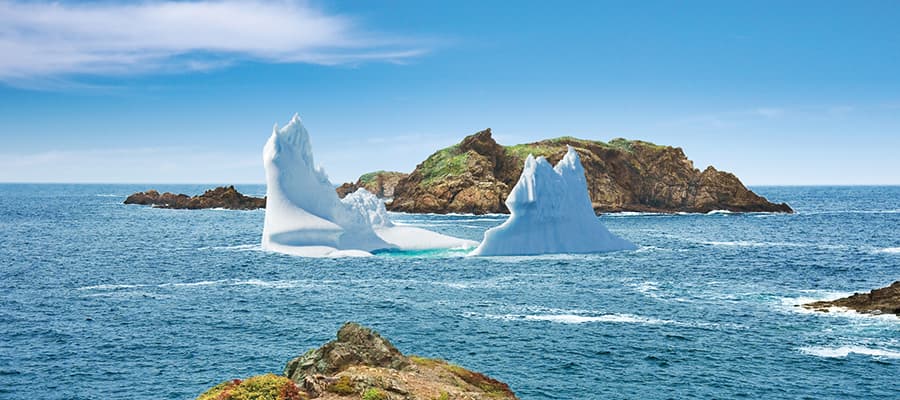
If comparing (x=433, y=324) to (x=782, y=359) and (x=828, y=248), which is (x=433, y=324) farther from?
(x=828, y=248)

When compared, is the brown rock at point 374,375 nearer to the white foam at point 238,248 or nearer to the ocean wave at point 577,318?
the ocean wave at point 577,318

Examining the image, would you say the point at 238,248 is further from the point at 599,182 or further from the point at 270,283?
the point at 599,182

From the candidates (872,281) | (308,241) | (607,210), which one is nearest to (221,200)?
(607,210)

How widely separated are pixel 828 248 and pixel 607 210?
2414 inches

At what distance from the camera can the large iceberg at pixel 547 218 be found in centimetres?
6719

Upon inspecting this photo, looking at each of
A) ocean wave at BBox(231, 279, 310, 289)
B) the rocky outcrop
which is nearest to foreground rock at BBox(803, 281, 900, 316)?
ocean wave at BBox(231, 279, 310, 289)

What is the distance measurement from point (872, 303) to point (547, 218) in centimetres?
3077

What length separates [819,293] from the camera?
49.7 metres

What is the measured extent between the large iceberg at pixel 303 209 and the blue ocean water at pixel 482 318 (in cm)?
253

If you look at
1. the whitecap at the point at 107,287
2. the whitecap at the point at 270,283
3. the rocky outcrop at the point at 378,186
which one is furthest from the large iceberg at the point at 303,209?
the rocky outcrop at the point at 378,186

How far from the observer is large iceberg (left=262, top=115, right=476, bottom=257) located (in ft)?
227

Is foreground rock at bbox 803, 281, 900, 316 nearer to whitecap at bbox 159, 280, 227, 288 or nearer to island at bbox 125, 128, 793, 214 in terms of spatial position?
whitecap at bbox 159, 280, 227, 288

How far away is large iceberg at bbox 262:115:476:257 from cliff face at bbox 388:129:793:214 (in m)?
63.4

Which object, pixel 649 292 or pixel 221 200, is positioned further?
pixel 221 200
